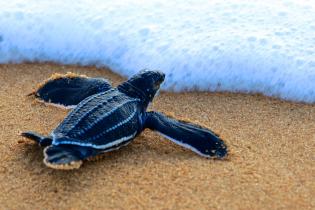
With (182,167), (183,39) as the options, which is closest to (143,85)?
(182,167)

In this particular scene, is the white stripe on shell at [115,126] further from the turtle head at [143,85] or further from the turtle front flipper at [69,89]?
the turtle front flipper at [69,89]

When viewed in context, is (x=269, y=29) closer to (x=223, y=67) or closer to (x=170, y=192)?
(x=223, y=67)

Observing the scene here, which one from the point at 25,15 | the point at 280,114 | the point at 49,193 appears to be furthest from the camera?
the point at 25,15

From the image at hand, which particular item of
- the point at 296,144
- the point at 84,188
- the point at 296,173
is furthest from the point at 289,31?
the point at 84,188

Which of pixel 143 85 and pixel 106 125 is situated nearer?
pixel 106 125

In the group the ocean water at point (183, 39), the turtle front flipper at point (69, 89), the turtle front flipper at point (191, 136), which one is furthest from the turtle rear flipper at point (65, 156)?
the ocean water at point (183, 39)

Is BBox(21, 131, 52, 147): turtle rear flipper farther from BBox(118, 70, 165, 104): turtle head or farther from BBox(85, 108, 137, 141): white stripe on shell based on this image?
BBox(118, 70, 165, 104): turtle head

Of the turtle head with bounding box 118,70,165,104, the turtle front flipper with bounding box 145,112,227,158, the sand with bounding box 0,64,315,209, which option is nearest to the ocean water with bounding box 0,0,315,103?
the sand with bounding box 0,64,315,209

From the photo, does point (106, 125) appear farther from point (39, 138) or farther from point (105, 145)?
point (39, 138)
